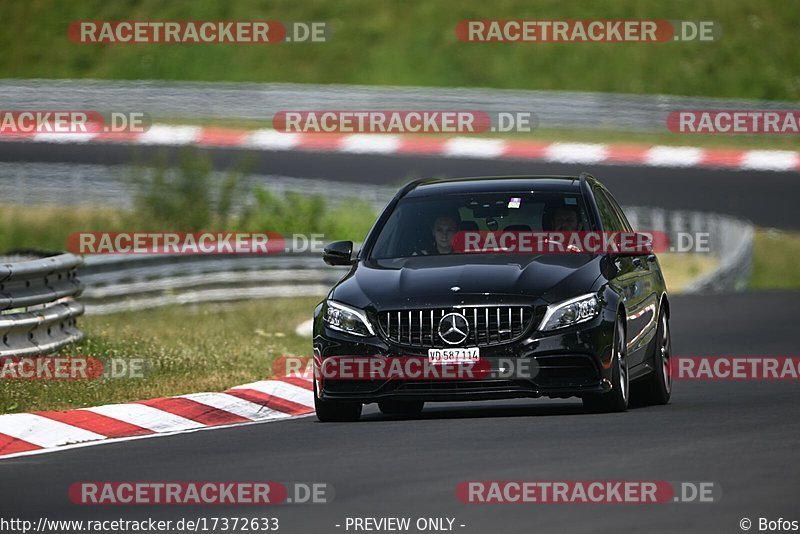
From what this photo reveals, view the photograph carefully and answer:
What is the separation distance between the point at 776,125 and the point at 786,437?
1149 inches

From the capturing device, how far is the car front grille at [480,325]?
11781mm

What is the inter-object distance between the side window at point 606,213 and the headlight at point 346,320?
200cm

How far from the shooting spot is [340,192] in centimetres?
3312

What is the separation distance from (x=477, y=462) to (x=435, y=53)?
36.8m

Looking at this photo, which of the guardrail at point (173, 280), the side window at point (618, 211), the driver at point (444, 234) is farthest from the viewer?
the guardrail at point (173, 280)

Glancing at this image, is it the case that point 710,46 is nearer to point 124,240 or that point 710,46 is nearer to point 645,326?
point 124,240

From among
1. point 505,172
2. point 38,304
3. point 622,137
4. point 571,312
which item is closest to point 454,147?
point 505,172

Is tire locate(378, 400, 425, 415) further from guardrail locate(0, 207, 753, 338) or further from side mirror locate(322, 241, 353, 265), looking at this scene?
guardrail locate(0, 207, 753, 338)

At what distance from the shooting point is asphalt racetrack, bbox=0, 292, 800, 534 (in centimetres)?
827

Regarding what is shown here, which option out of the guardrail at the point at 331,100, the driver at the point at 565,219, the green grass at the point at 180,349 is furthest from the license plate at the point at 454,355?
the guardrail at the point at 331,100

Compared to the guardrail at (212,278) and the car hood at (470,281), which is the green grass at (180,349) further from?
the car hood at (470,281)

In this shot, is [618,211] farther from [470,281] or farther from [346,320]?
[346,320]

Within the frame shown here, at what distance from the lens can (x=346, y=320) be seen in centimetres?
1209

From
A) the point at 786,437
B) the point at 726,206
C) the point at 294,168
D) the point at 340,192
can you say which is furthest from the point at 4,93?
the point at 786,437
